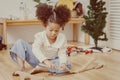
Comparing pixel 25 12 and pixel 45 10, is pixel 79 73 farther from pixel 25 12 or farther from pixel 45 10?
pixel 25 12

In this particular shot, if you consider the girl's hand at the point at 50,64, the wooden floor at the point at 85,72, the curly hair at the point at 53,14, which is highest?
the curly hair at the point at 53,14

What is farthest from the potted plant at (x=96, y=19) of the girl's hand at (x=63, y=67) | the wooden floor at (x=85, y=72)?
the girl's hand at (x=63, y=67)

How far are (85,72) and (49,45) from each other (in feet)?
1.39

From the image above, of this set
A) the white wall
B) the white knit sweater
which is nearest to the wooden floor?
the white knit sweater

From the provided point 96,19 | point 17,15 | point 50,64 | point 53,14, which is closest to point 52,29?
point 53,14

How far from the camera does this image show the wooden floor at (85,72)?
2.10m

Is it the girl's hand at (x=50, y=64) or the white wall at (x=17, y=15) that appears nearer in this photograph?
the girl's hand at (x=50, y=64)

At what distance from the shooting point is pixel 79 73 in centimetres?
225

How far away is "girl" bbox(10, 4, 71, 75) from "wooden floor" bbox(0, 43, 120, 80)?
3.3 inches

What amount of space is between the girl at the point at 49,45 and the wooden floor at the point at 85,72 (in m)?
0.08

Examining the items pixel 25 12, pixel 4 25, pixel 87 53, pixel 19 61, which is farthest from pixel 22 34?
pixel 19 61

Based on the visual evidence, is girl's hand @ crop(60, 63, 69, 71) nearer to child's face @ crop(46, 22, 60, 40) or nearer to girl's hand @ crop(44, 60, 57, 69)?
girl's hand @ crop(44, 60, 57, 69)

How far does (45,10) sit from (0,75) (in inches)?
27.1

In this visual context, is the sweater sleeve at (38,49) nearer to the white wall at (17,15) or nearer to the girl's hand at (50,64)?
the girl's hand at (50,64)
